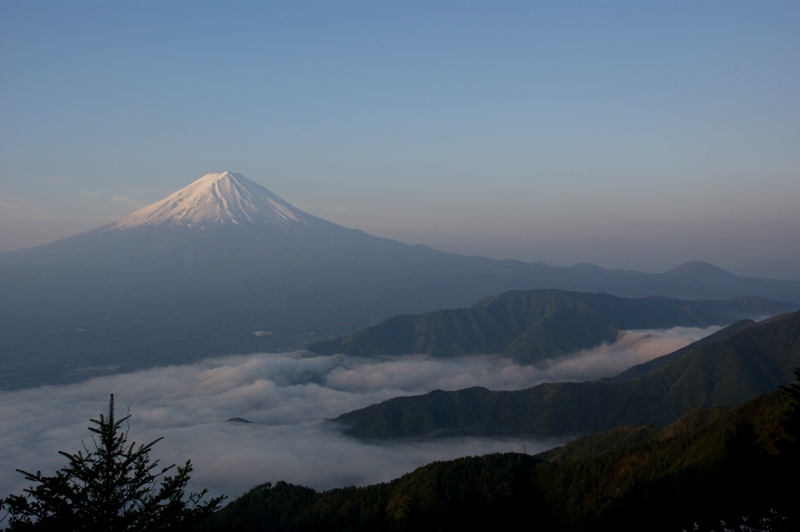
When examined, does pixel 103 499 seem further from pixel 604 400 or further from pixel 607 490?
pixel 604 400

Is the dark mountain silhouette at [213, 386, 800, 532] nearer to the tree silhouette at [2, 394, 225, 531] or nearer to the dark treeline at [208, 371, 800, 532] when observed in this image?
the dark treeline at [208, 371, 800, 532]

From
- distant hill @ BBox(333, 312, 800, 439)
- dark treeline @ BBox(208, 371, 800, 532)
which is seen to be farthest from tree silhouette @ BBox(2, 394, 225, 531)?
distant hill @ BBox(333, 312, 800, 439)

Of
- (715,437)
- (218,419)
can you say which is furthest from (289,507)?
(218,419)

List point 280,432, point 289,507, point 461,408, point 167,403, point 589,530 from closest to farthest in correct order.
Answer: point 589,530
point 289,507
point 280,432
point 461,408
point 167,403

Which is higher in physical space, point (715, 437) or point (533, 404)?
point (715, 437)

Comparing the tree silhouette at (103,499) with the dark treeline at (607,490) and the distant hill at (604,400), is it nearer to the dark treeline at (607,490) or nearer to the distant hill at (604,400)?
the dark treeline at (607,490)

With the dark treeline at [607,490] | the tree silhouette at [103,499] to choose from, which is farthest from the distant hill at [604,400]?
the tree silhouette at [103,499]

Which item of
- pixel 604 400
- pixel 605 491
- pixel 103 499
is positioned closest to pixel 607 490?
pixel 605 491

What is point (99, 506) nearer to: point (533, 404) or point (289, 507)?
point (289, 507)
